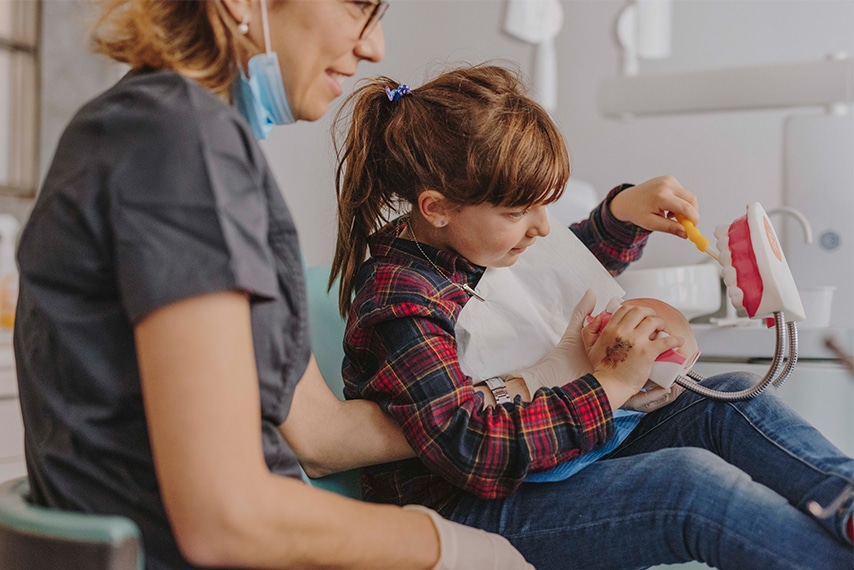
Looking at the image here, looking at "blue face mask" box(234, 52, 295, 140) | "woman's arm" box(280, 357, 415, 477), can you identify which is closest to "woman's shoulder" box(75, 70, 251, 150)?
"blue face mask" box(234, 52, 295, 140)

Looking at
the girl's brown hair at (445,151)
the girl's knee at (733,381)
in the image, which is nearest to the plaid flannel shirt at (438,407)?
the girl's brown hair at (445,151)

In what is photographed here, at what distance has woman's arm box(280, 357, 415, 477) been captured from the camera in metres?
0.96

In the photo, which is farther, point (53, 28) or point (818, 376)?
point (53, 28)

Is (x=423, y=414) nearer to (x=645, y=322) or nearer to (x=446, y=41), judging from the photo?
(x=645, y=322)

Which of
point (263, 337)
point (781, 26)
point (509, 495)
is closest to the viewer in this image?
point (263, 337)

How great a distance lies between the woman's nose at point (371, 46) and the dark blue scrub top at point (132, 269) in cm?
21

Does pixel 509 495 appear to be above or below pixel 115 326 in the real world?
below

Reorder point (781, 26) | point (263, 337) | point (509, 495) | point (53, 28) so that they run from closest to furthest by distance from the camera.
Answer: point (263, 337)
point (509, 495)
point (781, 26)
point (53, 28)

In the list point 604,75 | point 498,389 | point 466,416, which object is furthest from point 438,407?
point 604,75

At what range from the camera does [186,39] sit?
719mm

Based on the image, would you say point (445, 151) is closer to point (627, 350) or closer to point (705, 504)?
point (627, 350)

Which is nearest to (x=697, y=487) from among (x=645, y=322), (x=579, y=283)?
(x=645, y=322)

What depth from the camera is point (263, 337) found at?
668 millimetres

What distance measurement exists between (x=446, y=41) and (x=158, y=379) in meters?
2.00
